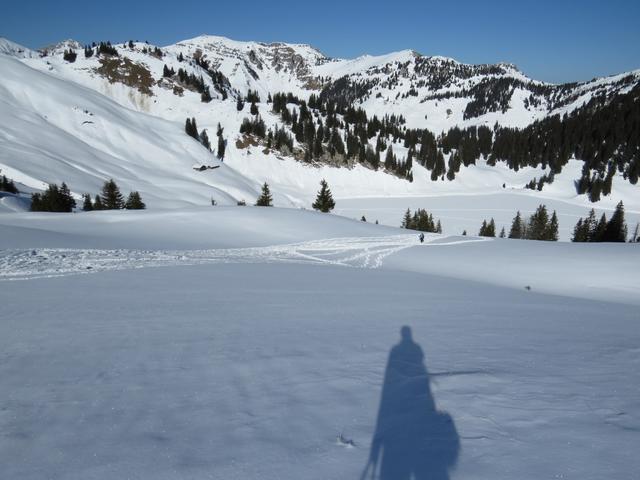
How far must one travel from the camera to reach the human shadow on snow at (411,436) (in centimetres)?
305

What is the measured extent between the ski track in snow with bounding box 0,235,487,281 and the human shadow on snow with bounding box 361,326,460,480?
12.2 m

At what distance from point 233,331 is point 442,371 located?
3.90 meters

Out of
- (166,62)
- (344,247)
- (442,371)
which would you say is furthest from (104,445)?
(166,62)

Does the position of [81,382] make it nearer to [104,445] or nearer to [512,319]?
[104,445]

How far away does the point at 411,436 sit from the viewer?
3.45 meters

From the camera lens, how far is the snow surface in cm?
315

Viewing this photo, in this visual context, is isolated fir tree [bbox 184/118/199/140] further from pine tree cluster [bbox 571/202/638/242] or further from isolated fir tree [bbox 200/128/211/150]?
pine tree cluster [bbox 571/202/638/242]

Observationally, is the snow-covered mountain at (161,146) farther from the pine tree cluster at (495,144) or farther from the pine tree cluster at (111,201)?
the pine tree cluster at (111,201)

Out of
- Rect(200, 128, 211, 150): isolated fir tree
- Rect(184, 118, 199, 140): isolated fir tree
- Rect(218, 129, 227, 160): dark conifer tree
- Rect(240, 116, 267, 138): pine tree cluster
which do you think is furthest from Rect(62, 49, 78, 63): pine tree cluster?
Rect(240, 116, 267, 138): pine tree cluster

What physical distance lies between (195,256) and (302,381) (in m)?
14.4

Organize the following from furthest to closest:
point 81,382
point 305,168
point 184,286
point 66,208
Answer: point 305,168, point 66,208, point 184,286, point 81,382

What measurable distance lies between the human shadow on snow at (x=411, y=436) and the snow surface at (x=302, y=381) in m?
0.02

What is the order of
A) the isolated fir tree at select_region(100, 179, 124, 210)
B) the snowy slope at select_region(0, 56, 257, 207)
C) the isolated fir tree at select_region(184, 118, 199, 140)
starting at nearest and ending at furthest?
1. the isolated fir tree at select_region(100, 179, 124, 210)
2. the snowy slope at select_region(0, 56, 257, 207)
3. the isolated fir tree at select_region(184, 118, 199, 140)

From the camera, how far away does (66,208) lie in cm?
4025
